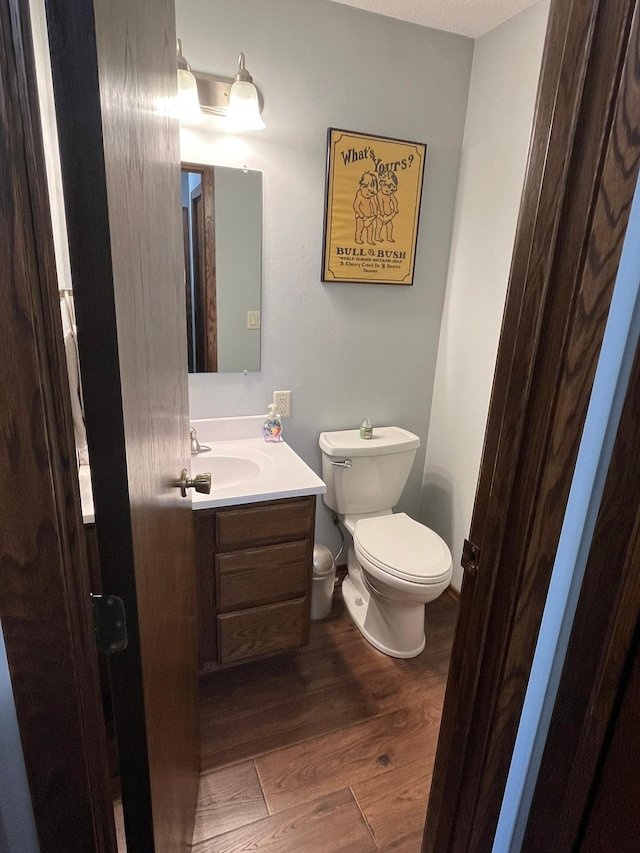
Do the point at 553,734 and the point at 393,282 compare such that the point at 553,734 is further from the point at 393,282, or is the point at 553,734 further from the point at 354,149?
the point at 354,149

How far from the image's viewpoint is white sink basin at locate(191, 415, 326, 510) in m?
1.49

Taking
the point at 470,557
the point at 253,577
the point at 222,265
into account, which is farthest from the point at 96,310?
the point at 222,265

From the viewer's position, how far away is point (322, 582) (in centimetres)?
203

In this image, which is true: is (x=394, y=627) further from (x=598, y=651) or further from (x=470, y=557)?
(x=598, y=651)

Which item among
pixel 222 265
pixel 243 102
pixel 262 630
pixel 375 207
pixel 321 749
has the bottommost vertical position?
pixel 321 749

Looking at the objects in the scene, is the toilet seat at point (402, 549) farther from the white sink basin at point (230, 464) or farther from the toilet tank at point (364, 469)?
the white sink basin at point (230, 464)

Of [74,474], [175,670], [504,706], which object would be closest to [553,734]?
[504,706]

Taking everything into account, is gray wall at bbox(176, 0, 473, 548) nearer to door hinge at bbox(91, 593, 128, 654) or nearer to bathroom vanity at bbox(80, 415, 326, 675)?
bathroom vanity at bbox(80, 415, 326, 675)

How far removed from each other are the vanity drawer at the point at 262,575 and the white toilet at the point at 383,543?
30 centimetres

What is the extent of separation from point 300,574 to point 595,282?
4.42 feet

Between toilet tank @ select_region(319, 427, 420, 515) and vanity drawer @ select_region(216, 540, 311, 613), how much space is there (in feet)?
1.49

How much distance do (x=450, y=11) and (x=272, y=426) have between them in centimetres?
169

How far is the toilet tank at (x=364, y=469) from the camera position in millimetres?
2004

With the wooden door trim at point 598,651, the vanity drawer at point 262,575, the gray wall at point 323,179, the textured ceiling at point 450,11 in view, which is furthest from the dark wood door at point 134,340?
the textured ceiling at point 450,11
